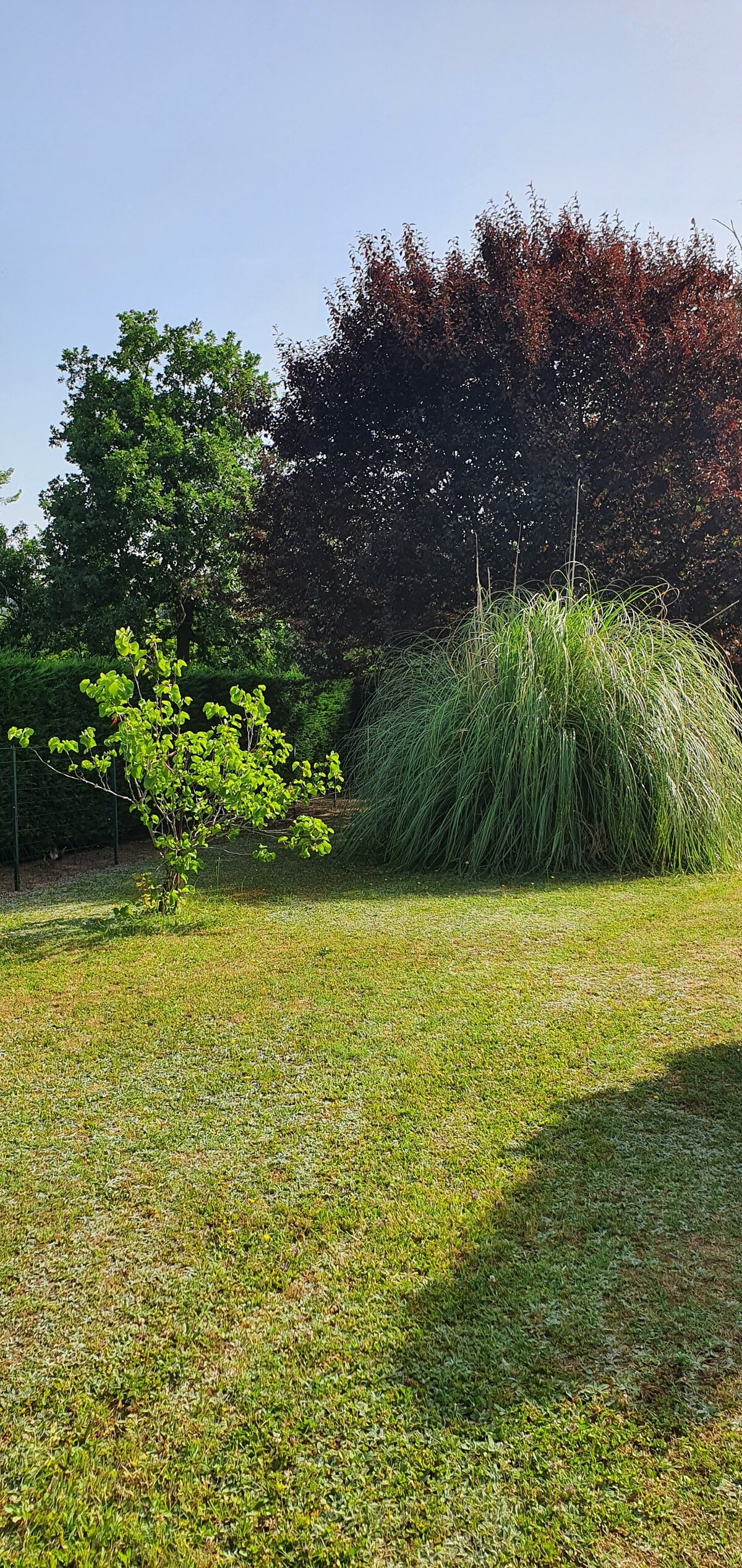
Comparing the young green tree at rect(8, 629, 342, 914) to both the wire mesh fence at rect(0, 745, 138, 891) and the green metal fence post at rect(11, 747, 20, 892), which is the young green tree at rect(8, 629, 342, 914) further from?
the wire mesh fence at rect(0, 745, 138, 891)

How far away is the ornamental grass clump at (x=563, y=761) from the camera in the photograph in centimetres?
645

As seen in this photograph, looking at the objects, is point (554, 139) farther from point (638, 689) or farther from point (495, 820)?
point (495, 820)

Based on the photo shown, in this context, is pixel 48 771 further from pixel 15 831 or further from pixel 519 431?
pixel 519 431

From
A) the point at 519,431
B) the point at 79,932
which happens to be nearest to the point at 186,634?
the point at 519,431

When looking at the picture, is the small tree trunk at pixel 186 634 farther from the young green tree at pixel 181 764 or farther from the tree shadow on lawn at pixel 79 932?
the tree shadow on lawn at pixel 79 932

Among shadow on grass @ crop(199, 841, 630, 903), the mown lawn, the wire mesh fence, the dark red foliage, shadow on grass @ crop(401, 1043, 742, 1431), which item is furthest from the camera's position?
the dark red foliage

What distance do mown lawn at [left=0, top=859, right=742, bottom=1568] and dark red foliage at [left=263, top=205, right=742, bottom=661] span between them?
654cm

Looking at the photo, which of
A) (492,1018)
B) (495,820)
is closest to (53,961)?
(492,1018)

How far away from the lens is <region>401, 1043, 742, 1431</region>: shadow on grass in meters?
1.69

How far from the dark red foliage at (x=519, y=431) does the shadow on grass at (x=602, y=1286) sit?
25.2ft

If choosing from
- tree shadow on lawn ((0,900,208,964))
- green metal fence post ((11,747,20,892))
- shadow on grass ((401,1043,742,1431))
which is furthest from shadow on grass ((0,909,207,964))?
shadow on grass ((401,1043,742,1431))

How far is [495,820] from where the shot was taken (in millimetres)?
6594

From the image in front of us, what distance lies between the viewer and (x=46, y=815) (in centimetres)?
773

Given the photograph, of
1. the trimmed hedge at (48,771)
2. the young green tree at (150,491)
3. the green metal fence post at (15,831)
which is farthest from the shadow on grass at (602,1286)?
the young green tree at (150,491)
